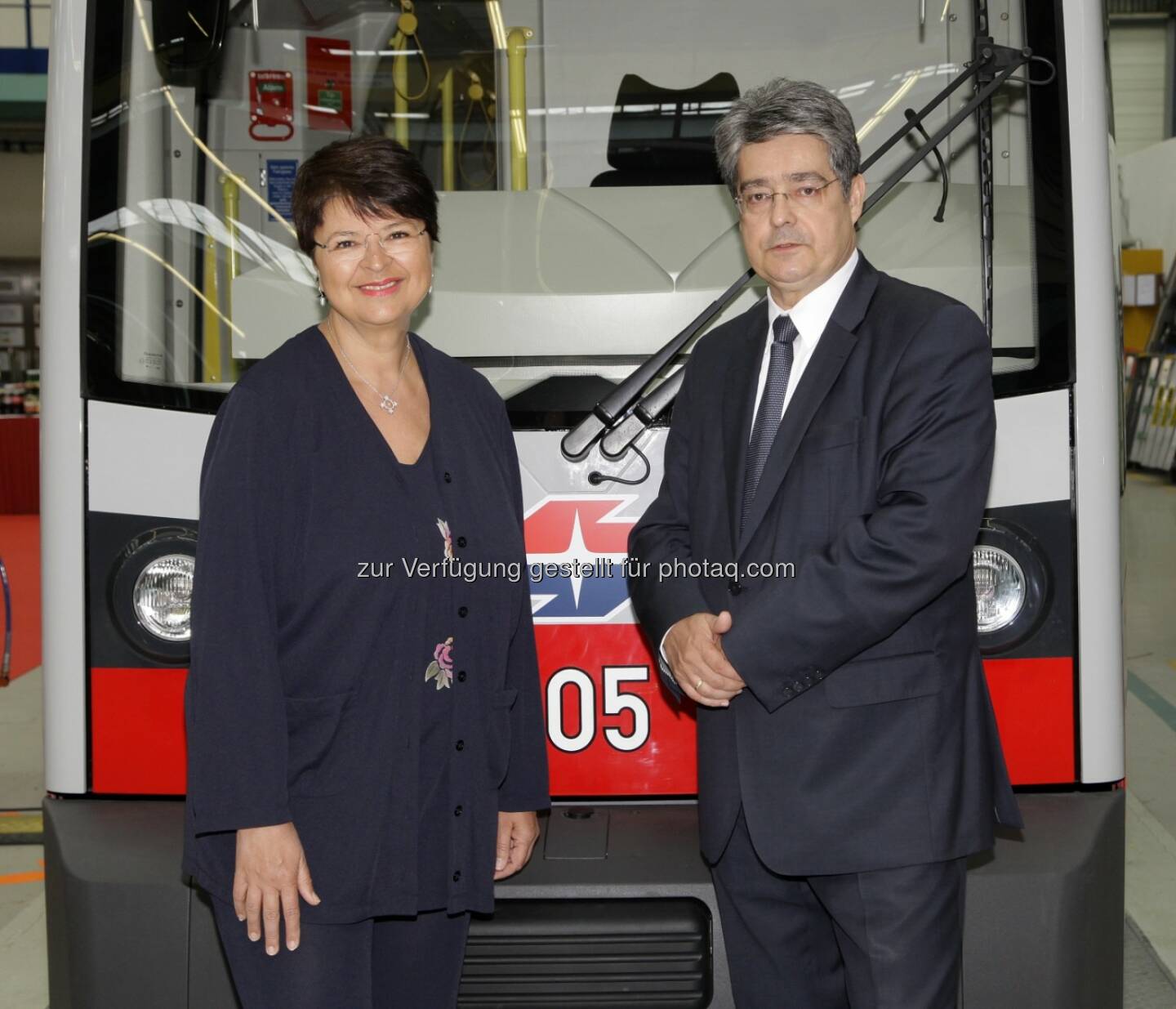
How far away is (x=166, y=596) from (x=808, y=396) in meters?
1.09

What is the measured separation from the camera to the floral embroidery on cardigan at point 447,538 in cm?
168

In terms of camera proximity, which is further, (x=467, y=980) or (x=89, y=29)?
(x=89, y=29)

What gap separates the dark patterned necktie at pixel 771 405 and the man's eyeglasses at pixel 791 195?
153 mm

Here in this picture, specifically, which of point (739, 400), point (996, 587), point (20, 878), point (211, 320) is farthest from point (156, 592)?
point (20, 878)

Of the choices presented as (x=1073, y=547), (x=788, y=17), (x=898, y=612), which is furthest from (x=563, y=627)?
(x=788, y=17)

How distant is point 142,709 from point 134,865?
0.27 meters

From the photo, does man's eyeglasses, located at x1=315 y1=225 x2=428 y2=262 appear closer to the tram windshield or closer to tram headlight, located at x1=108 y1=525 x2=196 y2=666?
the tram windshield

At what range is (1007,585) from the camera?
2117 mm

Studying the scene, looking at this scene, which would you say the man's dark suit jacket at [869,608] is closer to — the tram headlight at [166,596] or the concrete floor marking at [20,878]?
the tram headlight at [166,596]

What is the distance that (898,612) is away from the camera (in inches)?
63.8

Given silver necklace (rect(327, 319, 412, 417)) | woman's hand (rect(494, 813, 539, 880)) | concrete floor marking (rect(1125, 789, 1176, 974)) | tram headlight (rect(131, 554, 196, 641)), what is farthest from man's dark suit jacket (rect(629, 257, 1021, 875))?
concrete floor marking (rect(1125, 789, 1176, 974))

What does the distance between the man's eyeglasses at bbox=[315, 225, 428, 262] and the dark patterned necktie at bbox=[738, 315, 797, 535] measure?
0.50m

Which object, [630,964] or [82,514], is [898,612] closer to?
[630,964]

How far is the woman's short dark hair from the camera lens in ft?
5.41
